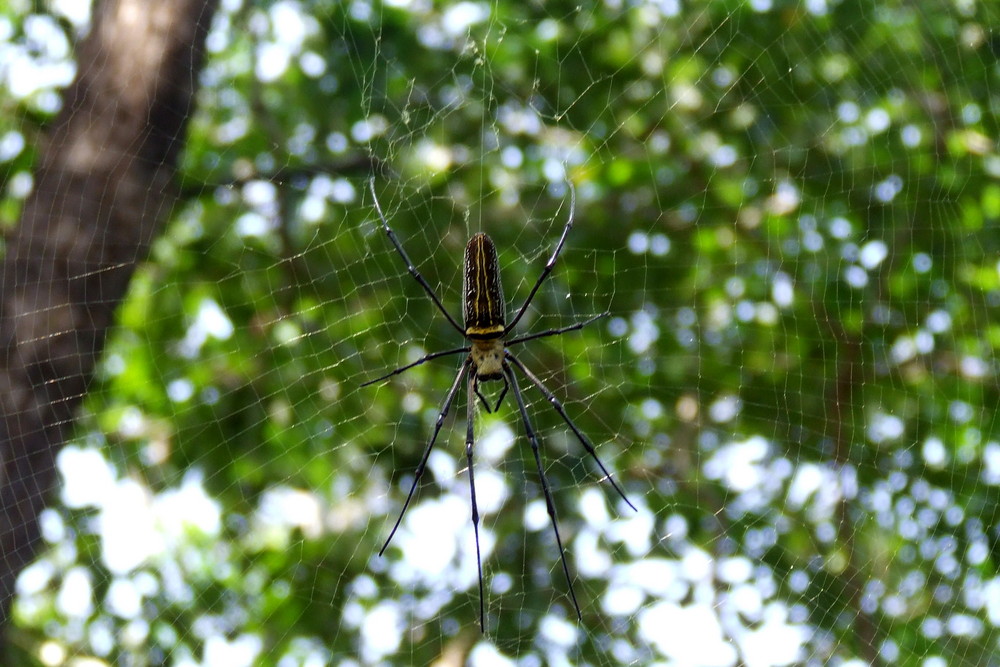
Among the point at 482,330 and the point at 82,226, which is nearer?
the point at 482,330

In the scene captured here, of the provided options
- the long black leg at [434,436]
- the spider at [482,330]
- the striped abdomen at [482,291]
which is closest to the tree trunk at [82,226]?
the spider at [482,330]

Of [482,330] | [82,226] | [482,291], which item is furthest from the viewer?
[82,226]

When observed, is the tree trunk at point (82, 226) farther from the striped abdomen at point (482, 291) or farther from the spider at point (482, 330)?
the striped abdomen at point (482, 291)

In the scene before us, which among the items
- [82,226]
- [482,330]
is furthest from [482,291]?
[82,226]

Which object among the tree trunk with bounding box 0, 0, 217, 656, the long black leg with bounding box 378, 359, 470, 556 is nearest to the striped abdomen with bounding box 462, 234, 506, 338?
the long black leg with bounding box 378, 359, 470, 556

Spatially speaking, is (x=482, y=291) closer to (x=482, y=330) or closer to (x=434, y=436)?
(x=482, y=330)

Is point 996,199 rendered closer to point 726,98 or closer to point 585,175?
point 726,98
